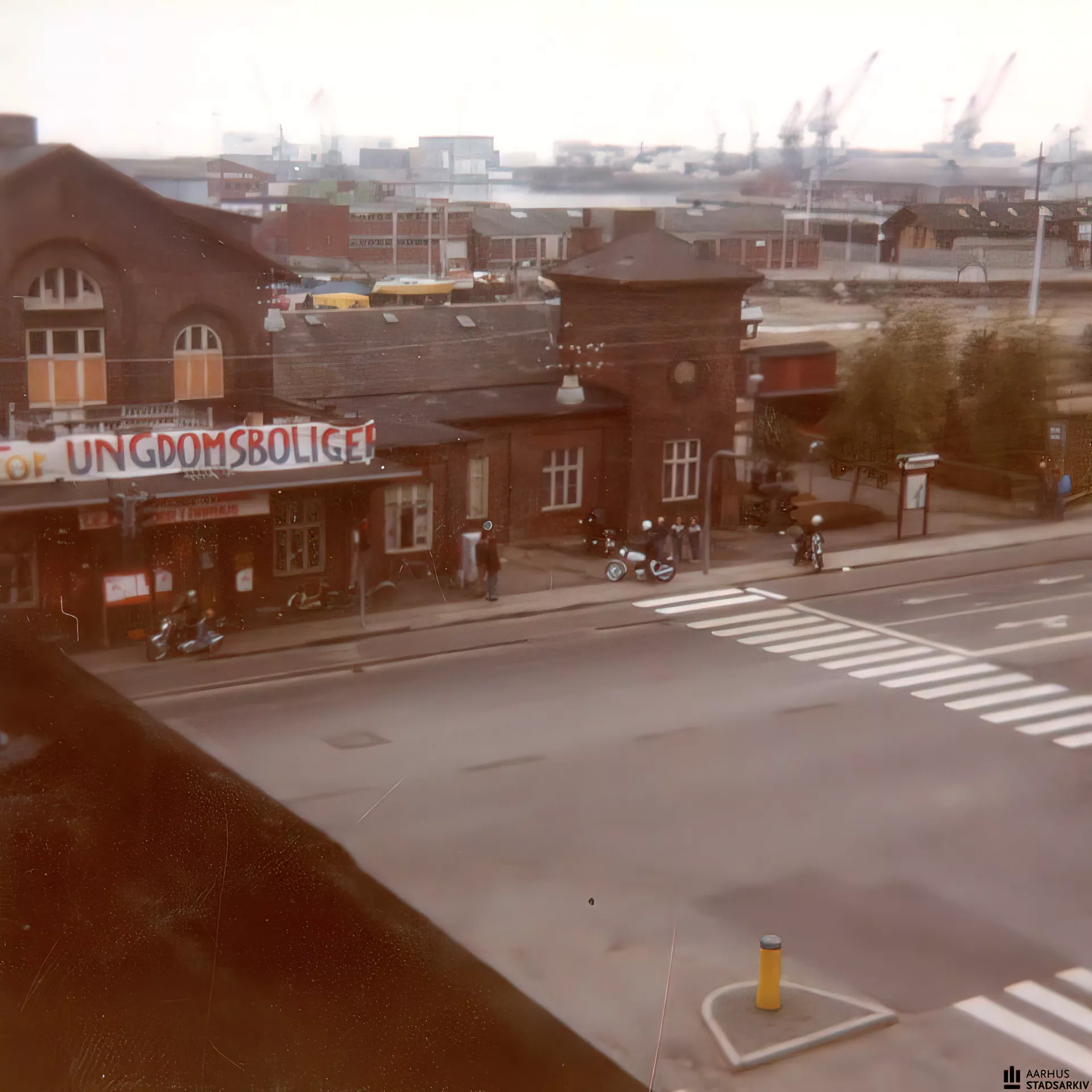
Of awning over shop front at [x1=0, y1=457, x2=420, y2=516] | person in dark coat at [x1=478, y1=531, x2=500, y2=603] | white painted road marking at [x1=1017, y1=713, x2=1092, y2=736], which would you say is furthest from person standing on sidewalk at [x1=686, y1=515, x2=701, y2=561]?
white painted road marking at [x1=1017, y1=713, x2=1092, y2=736]

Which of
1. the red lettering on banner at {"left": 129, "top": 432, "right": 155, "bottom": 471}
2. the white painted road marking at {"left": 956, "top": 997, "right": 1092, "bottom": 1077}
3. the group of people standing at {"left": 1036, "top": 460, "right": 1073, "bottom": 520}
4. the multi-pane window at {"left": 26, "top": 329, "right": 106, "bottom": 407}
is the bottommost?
the white painted road marking at {"left": 956, "top": 997, "right": 1092, "bottom": 1077}

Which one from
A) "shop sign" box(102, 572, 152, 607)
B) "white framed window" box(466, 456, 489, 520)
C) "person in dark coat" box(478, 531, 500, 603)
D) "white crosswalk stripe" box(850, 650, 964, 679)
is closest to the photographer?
"shop sign" box(102, 572, 152, 607)

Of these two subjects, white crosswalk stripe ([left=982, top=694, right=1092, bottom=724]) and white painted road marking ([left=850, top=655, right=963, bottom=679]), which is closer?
white crosswalk stripe ([left=982, top=694, right=1092, bottom=724])

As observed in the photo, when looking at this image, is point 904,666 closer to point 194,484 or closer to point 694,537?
point 694,537

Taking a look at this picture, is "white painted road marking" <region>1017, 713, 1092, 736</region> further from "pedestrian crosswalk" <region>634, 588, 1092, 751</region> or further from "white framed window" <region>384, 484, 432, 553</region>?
"white framed window" <region>384, 484, 432, 553</region>

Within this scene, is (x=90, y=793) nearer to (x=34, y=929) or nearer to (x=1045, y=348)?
(x=34, y=929)

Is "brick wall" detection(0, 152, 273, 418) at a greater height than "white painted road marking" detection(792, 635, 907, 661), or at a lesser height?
greater

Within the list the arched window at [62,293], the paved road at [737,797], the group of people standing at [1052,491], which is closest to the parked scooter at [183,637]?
the paved road at [737,797]

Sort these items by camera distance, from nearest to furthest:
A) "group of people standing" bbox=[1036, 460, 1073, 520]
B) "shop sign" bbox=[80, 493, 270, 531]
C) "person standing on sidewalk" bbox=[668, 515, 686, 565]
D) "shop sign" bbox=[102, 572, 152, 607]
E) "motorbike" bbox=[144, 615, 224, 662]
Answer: "shop sign" bbox=[80, 493, 270, 531]
"shop sign" bbox=[102, 572, 152, 607]
"motorbike" bbox=[144, 615, 224, 662]
"person standing on sidewalk" bbox=[668, 515, 686, 565]
"group of people standing" bbox=[1036, 460, 1073, 520]
